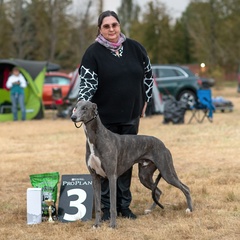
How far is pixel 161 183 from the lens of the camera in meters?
7.73

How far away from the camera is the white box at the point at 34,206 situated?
19.1 feet

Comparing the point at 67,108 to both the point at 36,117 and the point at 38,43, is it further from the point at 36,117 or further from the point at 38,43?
the point at 38,43

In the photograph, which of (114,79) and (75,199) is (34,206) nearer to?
(75,199)

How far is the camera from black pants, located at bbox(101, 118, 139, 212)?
603 centimetres

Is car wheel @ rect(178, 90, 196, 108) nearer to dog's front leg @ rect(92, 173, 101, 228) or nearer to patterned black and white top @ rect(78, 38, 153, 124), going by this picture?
patterned black and white top @ rect(78, 38, 153, 124)

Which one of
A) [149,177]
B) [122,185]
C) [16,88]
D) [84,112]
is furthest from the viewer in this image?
[16,88]

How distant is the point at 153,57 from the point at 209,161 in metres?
41.3

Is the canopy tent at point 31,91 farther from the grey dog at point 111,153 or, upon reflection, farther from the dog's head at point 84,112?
the dog's head at point 84,112

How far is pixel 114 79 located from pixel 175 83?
15298mm

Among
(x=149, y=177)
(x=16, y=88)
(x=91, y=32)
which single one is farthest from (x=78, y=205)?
(x=91, y=32)

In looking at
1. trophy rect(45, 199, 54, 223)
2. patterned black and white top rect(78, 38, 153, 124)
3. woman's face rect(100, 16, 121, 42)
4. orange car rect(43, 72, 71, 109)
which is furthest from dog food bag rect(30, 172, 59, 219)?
orange car rect(43, 72, 71, 109)

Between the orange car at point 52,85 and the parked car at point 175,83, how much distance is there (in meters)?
3.19

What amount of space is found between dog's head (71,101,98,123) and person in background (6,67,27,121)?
524 inches

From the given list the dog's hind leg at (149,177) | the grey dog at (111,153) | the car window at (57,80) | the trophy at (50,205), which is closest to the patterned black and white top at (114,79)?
the grey dog at (111,153)
